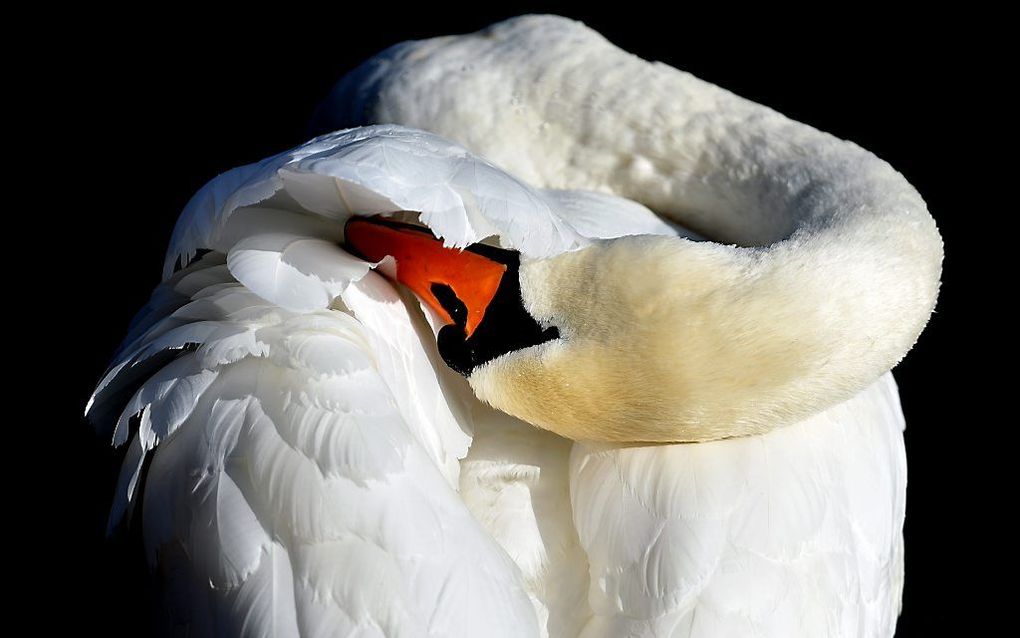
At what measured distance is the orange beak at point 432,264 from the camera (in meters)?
1.49

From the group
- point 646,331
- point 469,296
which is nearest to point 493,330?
point 469,296

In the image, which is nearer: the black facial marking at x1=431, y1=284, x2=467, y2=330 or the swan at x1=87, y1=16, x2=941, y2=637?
the swan at x1=87, y1=16, x2=941, y2=637

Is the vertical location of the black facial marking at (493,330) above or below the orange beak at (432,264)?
below

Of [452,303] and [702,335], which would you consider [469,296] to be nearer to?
[452,303]

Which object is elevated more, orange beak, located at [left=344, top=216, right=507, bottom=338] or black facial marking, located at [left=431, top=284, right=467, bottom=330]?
orange beak, located at [left=344, top=216, right=507, bottom=338]

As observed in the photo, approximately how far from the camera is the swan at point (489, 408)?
4.33 ft

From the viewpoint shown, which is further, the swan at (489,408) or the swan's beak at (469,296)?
the swan's beak at (469,296)

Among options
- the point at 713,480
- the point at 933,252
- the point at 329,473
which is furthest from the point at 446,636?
the point at 933,252

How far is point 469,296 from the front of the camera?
1.53 meters

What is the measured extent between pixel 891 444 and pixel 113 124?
2.55 meters

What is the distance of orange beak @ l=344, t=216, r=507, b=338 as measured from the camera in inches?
58.7

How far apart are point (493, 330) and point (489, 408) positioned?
0.49 feet

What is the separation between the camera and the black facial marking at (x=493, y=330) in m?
1.52

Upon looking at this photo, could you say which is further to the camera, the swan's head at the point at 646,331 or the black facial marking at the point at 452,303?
the black facial marking at the point at 452,303
